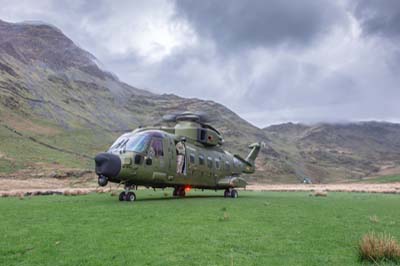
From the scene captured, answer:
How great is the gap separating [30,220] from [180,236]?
489 centimetres

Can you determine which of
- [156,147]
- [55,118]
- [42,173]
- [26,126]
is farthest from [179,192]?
[55,118]

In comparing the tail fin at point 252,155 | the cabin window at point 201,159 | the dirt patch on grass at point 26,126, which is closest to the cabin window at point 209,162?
the cabin window at point 201,159

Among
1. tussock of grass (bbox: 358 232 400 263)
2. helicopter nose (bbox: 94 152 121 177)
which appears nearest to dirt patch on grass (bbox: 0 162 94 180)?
helicopter nose (bbox: 94 152 121 177)

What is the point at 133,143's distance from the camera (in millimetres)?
19766

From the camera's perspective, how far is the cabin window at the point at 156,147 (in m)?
20.5

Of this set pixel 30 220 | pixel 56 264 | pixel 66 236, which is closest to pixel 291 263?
pixel 56 264

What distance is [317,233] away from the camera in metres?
9.60

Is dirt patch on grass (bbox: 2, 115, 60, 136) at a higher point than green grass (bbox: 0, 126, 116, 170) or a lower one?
higher

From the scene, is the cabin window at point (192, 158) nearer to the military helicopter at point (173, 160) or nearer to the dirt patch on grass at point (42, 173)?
the military helicopter at point (173, 160)

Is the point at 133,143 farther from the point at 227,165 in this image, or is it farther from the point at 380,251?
the point at 380,251

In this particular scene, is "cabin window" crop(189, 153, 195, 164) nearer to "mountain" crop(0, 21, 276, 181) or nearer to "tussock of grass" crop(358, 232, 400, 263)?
"tussock of grass" crop(358, 232, 400, 263)

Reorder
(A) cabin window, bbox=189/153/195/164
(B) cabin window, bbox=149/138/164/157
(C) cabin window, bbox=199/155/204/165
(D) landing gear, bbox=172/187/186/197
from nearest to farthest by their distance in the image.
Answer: (B) cabin window, bbox=149/138/164/157
(A) cabin window, bbox=189/153/195/164
(D) landing gear, bbox=172/187/186/197
(C) cabin window, bbox=199/155/204/165

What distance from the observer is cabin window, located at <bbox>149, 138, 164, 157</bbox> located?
20.5m

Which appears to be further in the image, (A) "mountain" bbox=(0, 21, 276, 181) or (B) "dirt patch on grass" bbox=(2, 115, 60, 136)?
(B) "dirt patch on grass" bbox=(2, 115, 60, 136)
